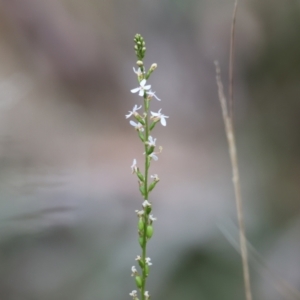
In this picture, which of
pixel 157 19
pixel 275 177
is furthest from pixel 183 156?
pixel 157 19

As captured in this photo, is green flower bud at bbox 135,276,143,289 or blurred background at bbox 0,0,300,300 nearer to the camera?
green flower bud at bbox 135,276,143,289

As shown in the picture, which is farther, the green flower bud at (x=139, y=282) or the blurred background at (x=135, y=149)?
the blurred background at (x=135, y=149)

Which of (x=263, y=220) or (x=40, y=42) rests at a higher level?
(x=40, y=42)

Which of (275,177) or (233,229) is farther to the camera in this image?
(275,177)

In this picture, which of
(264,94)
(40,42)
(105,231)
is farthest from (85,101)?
(264,94)

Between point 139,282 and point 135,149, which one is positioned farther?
point 135,149

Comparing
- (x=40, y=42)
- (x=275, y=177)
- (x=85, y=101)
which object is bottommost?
(x=275, y=177)

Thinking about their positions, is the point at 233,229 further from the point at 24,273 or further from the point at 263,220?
the point at 24,273

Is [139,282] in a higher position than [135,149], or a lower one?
lower
